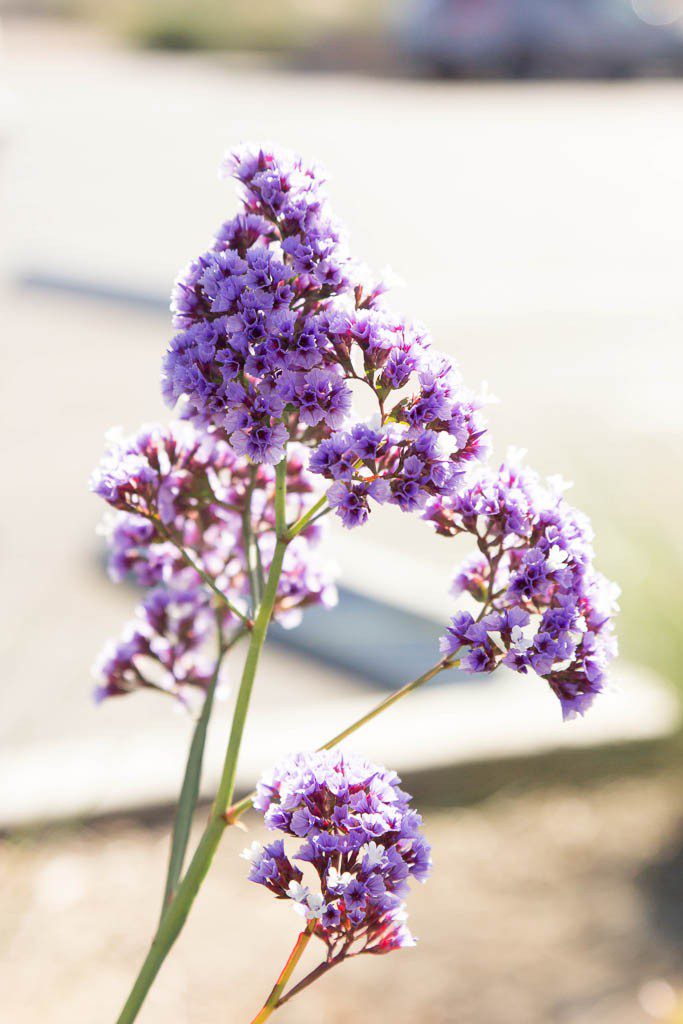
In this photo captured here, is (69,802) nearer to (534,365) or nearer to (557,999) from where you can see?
(557,999)

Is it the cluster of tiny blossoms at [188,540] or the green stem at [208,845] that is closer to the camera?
the green stem at [208,845]

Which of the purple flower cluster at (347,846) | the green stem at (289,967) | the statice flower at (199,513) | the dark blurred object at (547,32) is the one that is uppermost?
the dark blurred object at (547,32)

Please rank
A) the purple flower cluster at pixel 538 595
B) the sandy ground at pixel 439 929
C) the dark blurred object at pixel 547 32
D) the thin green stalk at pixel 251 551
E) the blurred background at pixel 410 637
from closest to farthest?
the purple flower cluster at pixel 538 595, the thin green stalk at pixel 251 551, the sandy ground at pixel 439 929, the blurred background at pixel 410 637, the dark blurred object at pixel 547 32

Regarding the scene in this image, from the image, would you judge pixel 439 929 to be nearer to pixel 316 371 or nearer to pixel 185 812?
pixel 185 812

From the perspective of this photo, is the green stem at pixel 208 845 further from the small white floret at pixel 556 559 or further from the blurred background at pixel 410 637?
the blurred background at pixel 410 637

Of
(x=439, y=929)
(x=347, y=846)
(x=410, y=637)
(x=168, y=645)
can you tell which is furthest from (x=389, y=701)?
(x=410, y=637)

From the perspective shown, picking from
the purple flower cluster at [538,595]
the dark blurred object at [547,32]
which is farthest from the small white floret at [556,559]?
the dark blurred object at [547,32]

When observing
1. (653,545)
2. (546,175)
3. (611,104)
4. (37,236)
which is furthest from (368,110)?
(653,545)
